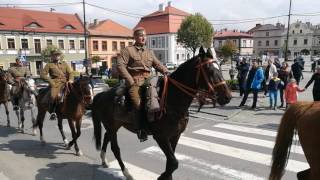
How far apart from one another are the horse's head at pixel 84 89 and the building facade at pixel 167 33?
58091mm

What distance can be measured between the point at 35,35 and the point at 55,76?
41191 mm

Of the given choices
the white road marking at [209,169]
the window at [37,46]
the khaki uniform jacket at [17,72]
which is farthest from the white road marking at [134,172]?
the window at [37,46]

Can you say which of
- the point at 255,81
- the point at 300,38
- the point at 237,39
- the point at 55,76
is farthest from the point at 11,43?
the point at 300,38

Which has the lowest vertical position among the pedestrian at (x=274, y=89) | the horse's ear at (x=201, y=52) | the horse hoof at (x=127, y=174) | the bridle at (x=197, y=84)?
the horse hoof at (x=127, y=174)

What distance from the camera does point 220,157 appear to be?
276 inches

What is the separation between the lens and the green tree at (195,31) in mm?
51906

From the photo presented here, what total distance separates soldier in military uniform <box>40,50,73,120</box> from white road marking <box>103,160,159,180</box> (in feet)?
7.90

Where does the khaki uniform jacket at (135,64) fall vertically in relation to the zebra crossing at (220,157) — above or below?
above

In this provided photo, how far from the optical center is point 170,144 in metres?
5.05

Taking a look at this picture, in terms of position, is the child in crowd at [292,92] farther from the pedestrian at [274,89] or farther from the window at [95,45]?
the window at [95,45]

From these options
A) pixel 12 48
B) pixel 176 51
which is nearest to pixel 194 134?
pixel 12 48

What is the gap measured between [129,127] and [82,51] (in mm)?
46791

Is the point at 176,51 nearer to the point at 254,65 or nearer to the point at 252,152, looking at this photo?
the point at 254,65

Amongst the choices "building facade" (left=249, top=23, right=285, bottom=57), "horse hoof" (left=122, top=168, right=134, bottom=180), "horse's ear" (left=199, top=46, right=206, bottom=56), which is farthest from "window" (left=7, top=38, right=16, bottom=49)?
"building facade" (left=249, top=23, right=285, bottom=57)
